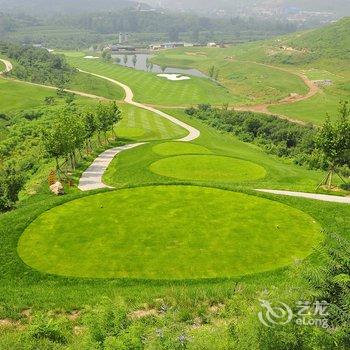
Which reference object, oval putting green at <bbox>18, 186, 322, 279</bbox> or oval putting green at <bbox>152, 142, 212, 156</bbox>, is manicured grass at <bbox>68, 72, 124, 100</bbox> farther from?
oval putting green at <bbox>18, 186, 322, 279</bbox>

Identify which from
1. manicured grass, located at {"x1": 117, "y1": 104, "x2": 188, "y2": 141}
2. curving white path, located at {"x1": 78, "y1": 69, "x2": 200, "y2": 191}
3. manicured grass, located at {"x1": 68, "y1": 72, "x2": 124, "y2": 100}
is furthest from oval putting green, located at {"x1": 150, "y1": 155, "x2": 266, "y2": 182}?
manicured grass, located at {"x1": 68, "y1": 72, "x2": 124, "y2": 100}

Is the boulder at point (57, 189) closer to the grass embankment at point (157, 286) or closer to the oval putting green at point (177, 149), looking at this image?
the grass embankment at point (157, 286)

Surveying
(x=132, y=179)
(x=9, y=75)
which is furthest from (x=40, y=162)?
(x=9, y=75)

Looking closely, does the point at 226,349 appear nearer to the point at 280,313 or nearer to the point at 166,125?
the point at 280,313

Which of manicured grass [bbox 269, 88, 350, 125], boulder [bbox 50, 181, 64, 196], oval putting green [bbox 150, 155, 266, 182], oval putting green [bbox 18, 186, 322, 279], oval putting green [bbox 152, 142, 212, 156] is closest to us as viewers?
oval putting green [bbox 18, 186, 322, 279]

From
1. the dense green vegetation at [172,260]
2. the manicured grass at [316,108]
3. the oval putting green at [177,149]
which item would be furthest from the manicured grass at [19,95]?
the dense green vegetation at [172,260]

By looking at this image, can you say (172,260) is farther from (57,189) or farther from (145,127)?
(145,127)
